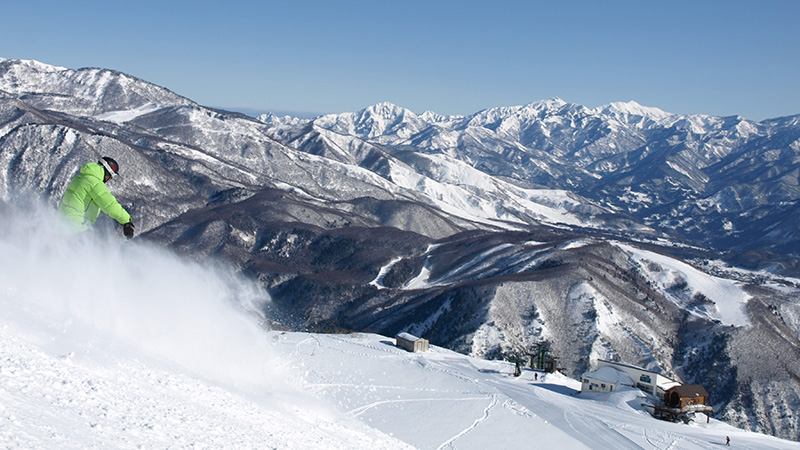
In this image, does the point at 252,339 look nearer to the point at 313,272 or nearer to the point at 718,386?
the point at 718,386

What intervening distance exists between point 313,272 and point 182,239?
35.1 m

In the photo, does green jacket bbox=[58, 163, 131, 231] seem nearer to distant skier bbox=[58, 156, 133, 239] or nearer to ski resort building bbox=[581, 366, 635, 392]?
distant skier bbox=[58, 156, 133, 239]

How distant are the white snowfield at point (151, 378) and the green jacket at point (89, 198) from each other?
1535 millimetres

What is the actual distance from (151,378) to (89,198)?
17.9 feet

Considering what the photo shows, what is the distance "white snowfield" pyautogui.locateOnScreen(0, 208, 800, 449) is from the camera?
13914mm

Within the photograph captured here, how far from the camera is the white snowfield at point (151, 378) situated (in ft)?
45.6

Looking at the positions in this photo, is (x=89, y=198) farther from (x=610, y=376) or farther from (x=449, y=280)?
(x=449, y=280)

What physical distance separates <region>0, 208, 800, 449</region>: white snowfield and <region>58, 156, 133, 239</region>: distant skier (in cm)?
151

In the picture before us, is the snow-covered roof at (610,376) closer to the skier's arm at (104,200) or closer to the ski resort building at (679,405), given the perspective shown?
the ski resort building at (679,405)

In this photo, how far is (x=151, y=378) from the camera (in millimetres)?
17500

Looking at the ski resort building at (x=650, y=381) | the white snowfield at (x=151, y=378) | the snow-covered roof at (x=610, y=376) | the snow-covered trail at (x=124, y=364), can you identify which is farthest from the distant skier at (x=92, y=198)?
the ski resort building at (x=650, y=381)

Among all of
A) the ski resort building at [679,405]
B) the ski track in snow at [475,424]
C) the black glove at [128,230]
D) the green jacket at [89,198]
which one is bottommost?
the ski track in snow at [475,424]

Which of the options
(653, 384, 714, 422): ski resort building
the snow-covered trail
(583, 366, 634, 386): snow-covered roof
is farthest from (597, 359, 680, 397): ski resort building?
the snow-covered trail

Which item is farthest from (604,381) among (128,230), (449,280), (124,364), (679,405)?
(449,280)
